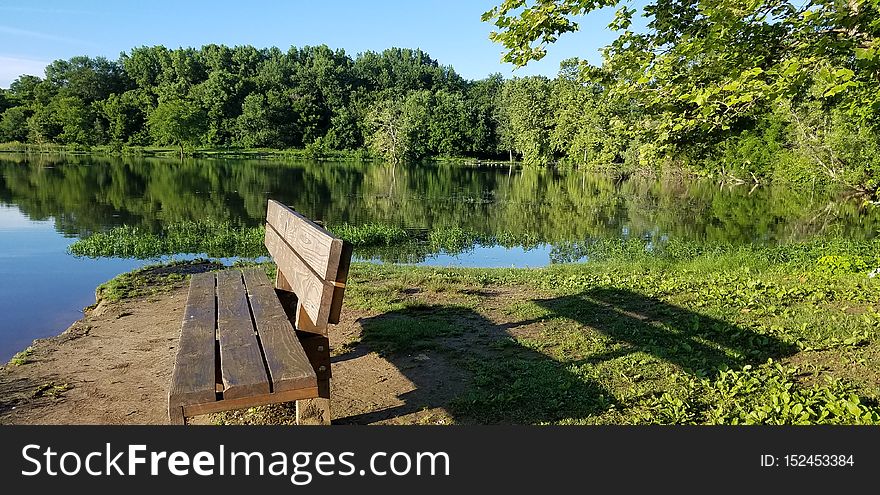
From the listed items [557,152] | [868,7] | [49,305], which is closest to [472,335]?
[868,7]

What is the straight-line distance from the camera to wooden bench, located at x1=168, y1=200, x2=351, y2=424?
120 inches

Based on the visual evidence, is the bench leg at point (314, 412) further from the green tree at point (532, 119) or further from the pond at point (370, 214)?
the green tree at point (532, 119)

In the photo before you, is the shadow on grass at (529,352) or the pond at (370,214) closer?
the shadow on grass at (529,352)

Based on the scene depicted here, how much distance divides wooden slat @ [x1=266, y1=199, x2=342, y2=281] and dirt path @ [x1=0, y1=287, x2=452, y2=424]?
1.28m

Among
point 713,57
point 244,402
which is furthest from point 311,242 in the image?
point 713,57

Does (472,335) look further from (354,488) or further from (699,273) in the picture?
(699,273)

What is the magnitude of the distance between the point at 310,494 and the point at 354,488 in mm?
225

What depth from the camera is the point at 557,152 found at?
3307 inches

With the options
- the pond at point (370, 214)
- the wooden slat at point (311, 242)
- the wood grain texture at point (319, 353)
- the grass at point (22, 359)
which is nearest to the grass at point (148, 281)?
the pond at point (370, 214)

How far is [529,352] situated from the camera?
5.86 meters

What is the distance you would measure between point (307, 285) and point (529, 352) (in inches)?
106

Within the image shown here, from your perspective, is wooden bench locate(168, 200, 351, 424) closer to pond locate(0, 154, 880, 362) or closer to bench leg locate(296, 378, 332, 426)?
bench leg locate(296, 378, 332, 426)

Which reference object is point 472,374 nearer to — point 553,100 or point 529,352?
point 529,352

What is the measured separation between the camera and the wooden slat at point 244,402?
2977 millimetres
